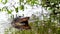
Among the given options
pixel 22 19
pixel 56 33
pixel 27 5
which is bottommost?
pixel 56 33

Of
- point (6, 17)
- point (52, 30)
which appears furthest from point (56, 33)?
point (6, 17)

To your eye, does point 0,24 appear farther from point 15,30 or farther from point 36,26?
point 36,26

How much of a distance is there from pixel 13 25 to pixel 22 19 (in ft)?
0.28

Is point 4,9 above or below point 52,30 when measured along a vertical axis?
above

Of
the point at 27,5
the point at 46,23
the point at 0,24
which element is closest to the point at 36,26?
the point at 46,23

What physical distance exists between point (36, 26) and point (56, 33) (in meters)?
0.16

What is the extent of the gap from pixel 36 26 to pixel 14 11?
0.70 feet

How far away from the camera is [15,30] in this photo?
4.18 ft

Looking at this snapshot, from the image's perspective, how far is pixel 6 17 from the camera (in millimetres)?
1300

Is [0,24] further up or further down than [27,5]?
further down

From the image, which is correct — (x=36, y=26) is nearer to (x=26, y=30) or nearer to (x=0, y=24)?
(x=26, y=30)

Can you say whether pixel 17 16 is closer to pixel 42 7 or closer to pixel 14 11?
pixel 14 11

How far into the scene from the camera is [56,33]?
4.12ft

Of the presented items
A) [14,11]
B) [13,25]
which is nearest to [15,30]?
[13,25]
